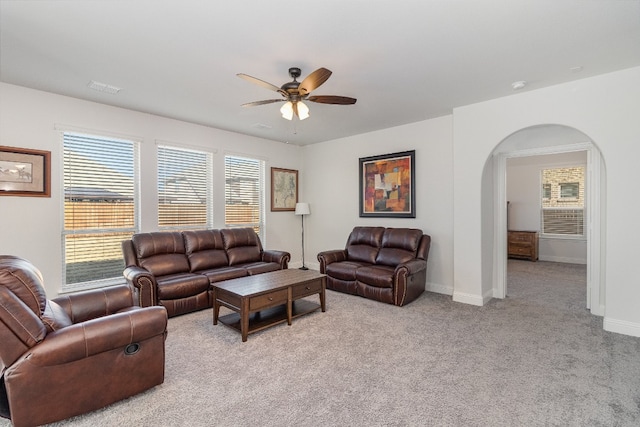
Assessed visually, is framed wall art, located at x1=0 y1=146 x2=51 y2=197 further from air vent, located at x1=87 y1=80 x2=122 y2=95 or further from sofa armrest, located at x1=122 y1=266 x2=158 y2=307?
sofa armrest, located at x1=122 y1=266 x2=158 y2=307

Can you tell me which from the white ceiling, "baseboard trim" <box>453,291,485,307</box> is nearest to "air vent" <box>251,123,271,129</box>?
the white ceiling

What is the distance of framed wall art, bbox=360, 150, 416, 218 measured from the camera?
5.20 meters

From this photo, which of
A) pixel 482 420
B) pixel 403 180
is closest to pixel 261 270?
pixel 403 180

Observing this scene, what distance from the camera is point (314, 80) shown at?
107 inches

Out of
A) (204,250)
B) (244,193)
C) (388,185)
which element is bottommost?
(204,250)

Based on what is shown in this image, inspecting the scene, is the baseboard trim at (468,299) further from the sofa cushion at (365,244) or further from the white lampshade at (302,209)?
the white lampshade at (302,209)

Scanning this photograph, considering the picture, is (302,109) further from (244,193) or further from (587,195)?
(587,195)

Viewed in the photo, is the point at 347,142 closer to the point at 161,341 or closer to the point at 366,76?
the point at 366,76

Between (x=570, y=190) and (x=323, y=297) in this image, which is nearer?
(x=323, y=297)

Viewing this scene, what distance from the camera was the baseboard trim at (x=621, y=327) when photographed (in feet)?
10.4

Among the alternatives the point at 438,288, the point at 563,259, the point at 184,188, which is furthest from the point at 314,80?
the point at 563,259

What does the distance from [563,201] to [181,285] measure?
827 cm

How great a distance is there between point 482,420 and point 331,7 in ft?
9.46

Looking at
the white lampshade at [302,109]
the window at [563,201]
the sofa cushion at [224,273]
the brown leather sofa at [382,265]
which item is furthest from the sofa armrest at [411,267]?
the window at [563,201]
